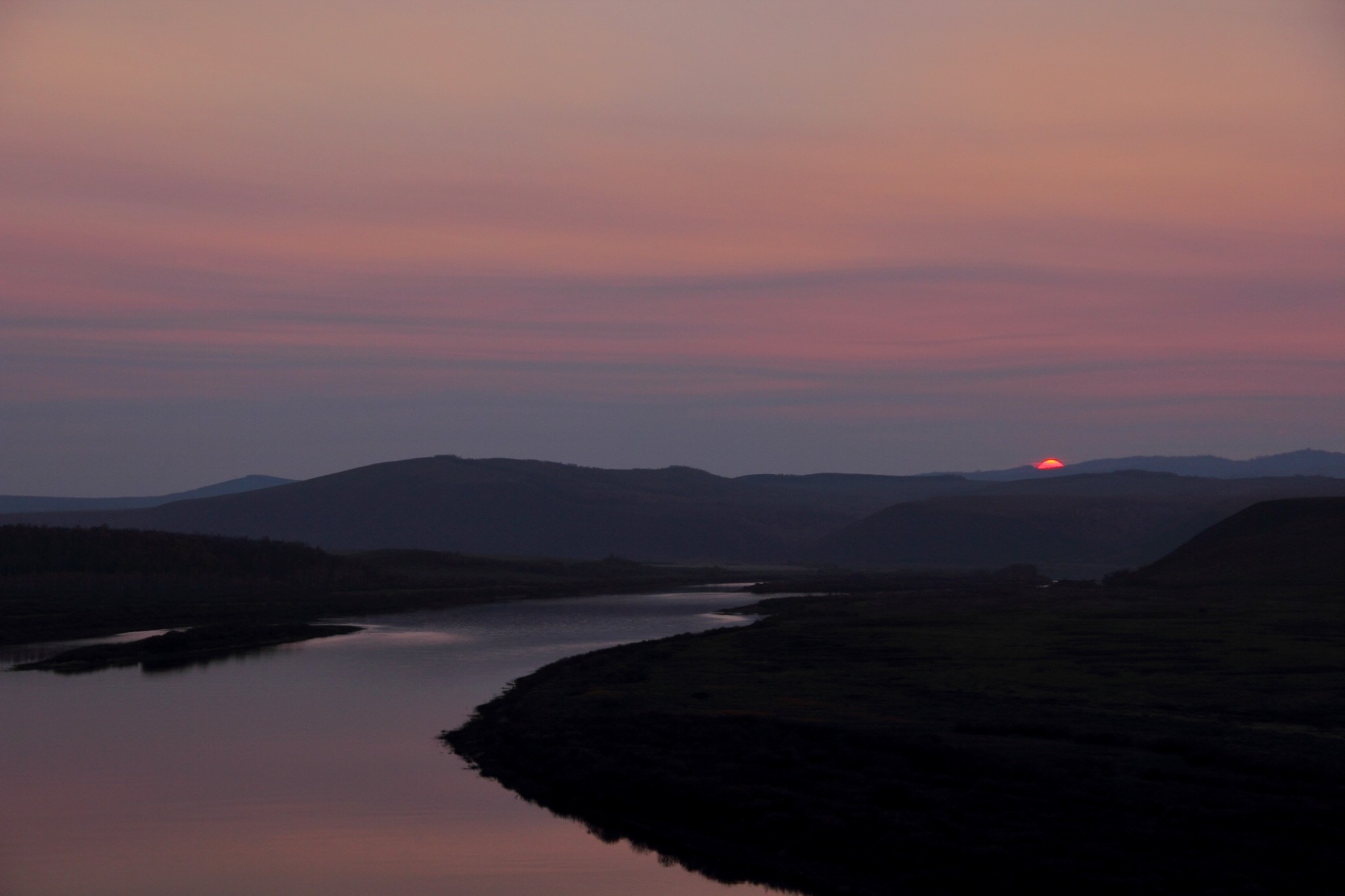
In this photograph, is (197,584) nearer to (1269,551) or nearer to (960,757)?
(1269,551)

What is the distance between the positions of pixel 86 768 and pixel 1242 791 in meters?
24.9

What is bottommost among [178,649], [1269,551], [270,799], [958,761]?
[270,799]

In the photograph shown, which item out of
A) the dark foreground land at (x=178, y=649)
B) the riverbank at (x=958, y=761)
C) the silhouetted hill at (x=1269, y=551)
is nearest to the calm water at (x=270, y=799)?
the riverbank at (x=958, y=761)

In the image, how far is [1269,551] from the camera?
9975 centimetres

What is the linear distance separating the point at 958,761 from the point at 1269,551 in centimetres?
8072

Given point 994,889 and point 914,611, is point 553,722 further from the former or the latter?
point 914,611

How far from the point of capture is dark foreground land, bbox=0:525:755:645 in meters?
78.9

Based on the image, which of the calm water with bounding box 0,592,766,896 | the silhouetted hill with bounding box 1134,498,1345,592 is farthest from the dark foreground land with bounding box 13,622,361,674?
the silhouetted hill with bounding box 1134,498,1345,592

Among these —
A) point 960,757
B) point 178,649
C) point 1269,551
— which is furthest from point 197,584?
point 960,757

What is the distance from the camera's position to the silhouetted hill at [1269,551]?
299 feet

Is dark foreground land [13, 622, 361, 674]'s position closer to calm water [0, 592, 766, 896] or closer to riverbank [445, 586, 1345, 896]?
calm water [0, 592, 766, 896]

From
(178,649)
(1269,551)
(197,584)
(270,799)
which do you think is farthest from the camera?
(197,584)

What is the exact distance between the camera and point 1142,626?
61375mm

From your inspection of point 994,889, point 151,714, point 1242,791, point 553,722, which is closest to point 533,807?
point 553,722
